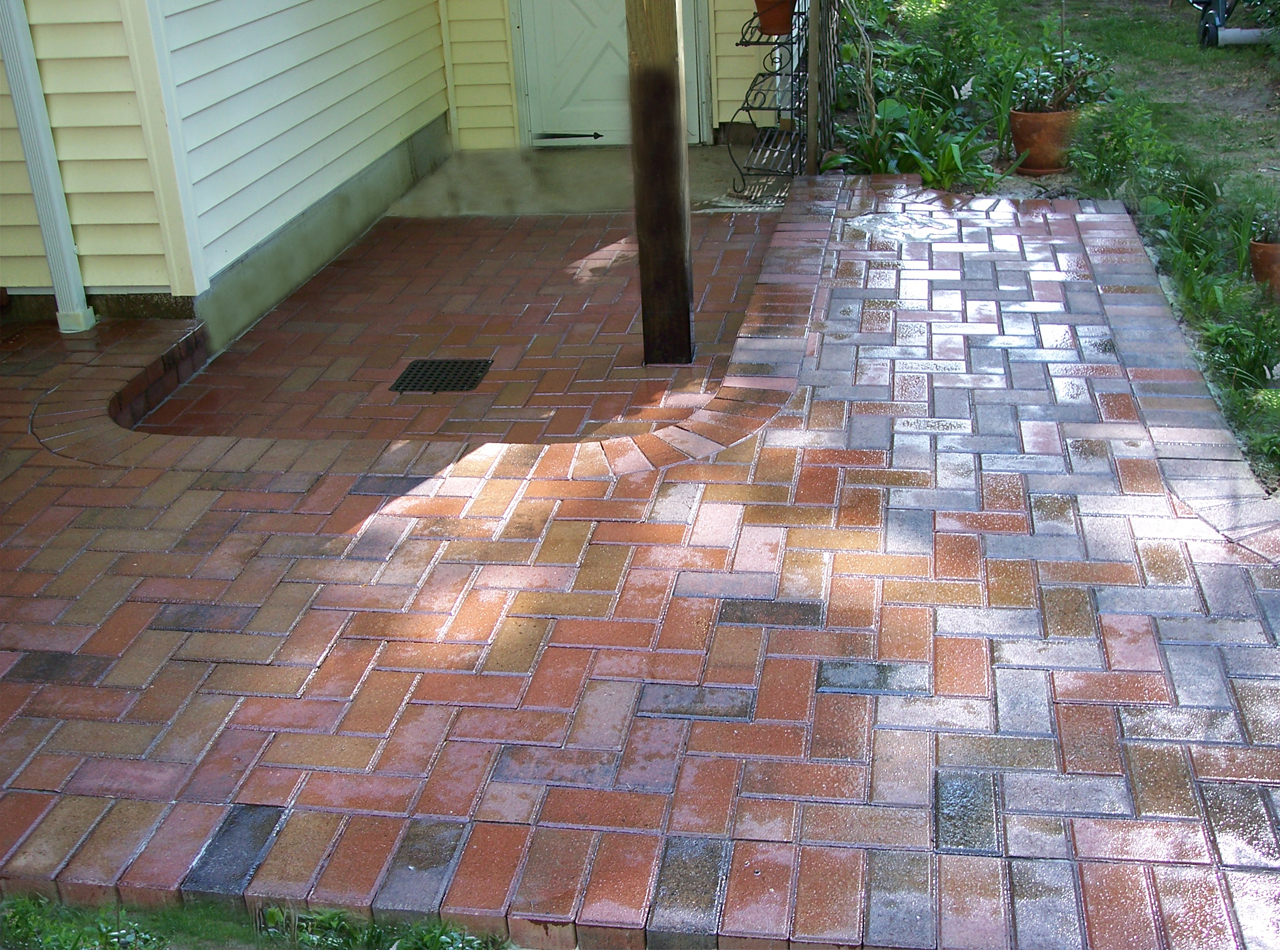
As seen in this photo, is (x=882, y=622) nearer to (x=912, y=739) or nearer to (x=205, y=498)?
(x=912, y=739)

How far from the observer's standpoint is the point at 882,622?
295 centimetres

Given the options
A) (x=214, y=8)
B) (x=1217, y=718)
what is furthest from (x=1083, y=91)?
(x=1217, y=718)

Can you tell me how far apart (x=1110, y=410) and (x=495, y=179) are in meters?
4.35

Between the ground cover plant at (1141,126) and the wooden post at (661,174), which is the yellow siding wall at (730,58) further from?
the wooden post at (661,174)

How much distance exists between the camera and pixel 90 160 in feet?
15.2

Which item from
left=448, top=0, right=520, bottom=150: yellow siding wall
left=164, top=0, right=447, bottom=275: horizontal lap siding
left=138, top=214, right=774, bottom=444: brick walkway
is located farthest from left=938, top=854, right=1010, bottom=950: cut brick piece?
left=448, top=0, right=520, bottom=150: yellow siding wall

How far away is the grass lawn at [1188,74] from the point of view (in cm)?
657

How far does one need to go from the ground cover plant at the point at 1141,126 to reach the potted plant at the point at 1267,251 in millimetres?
17

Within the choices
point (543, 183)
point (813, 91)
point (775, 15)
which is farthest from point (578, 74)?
point (813, 91)

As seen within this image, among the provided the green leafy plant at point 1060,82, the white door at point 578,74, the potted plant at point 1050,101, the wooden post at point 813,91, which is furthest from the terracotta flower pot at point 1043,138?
the white door at point 578,74

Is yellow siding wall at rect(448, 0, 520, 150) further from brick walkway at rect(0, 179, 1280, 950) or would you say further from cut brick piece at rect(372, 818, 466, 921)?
cut brick piece at rect(372, 818, 466, 921)

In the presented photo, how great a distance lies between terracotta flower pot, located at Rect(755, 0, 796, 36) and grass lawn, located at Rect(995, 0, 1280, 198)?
225 centimetres

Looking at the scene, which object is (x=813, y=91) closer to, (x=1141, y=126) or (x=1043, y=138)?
(x=1043, y=138)

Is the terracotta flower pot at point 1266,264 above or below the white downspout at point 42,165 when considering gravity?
below
